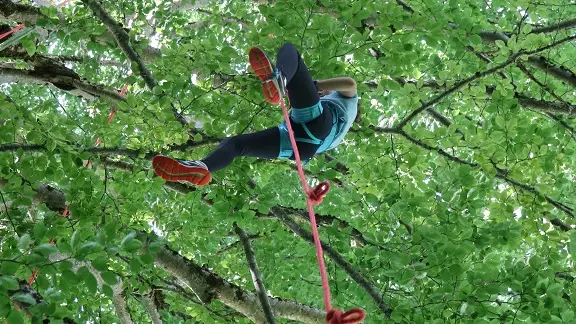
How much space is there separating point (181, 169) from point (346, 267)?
53.6 inches

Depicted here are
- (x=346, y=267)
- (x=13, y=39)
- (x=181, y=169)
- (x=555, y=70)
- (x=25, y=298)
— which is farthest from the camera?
(x=555, y=70)

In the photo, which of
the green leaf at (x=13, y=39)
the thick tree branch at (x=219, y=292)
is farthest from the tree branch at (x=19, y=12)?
the thick tree branch at (x=219, y=292)

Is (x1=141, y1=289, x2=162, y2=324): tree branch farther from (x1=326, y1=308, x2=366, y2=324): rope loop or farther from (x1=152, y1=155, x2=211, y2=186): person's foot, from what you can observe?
(x1=326, y1=308, x2=366, y2=324): rope loop

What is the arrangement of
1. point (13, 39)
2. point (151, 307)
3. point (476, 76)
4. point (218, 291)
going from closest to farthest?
point (13, 39) → point (476, 76) → point (218, 291) → point (151, 307)

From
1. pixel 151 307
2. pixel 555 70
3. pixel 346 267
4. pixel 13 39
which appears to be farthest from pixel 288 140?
pixel 555 70

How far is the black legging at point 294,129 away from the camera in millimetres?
2953

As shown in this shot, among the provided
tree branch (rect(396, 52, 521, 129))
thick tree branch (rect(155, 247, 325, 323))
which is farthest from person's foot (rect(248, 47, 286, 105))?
thick tree branch (rect(155, 247, 325, 323))

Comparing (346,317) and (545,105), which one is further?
(545,105)

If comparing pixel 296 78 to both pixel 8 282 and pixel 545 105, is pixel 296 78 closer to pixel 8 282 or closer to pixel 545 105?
pixel 8 282

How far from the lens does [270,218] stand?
399cm

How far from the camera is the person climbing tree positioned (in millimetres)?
2770

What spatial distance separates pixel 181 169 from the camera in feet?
8.91

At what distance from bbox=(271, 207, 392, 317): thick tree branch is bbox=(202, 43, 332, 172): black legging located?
58cm

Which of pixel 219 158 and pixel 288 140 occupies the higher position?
pixel 288 140
